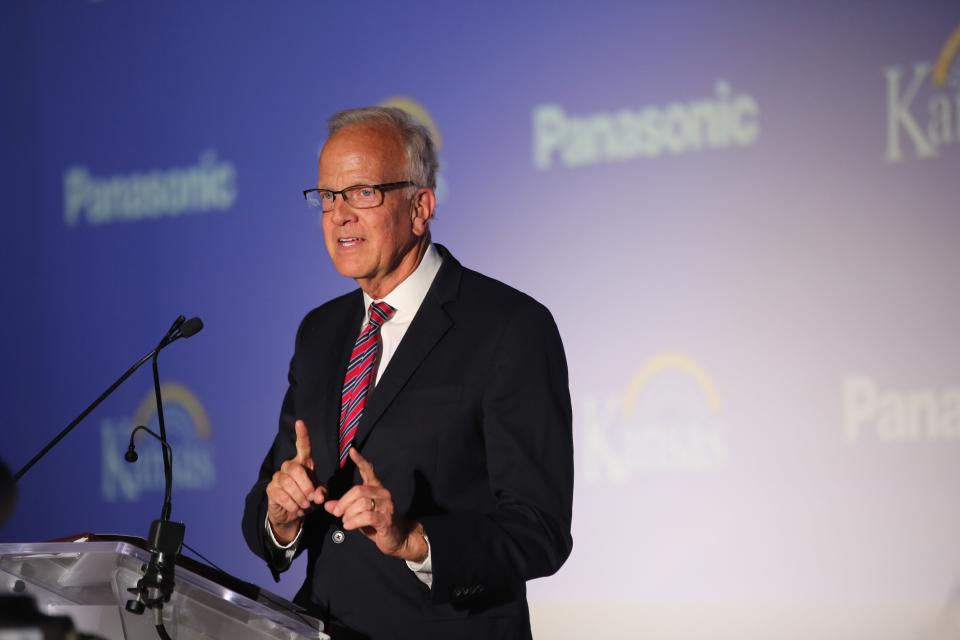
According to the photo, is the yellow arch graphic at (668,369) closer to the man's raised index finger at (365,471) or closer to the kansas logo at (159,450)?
the kansas logo at (159,450)

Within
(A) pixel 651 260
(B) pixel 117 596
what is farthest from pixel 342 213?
(A) pixel 651 260

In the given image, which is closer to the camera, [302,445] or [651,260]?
[302,445]

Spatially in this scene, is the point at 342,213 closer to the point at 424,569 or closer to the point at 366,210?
the point at 366,210

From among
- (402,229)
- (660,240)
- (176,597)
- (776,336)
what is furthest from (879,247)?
(176,597)

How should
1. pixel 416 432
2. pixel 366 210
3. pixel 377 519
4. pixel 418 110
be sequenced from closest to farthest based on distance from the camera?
pixel 377 519 < pixel 416 432 < pixel 366 210 < pixel 418 110

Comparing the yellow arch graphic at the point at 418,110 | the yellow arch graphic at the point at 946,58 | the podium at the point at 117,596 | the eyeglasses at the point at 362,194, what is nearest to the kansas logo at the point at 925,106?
the yellow arch graphic at the point at 946,58

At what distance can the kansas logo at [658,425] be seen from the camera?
3.68 metres

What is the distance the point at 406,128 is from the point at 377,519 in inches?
34.1

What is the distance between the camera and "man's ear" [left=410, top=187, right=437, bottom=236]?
225cm

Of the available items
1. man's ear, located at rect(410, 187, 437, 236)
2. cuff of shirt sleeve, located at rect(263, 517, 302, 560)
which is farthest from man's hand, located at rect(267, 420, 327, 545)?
man's ear, located at rect(410, 187, 437, 236)

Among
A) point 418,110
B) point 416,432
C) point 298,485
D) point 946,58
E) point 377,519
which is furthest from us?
point 418,110

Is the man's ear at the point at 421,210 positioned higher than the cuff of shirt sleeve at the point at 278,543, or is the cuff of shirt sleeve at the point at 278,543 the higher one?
the man's ear at the point at 421,210

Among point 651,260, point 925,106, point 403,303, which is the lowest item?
point 403,303

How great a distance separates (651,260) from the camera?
3805 millimetres
